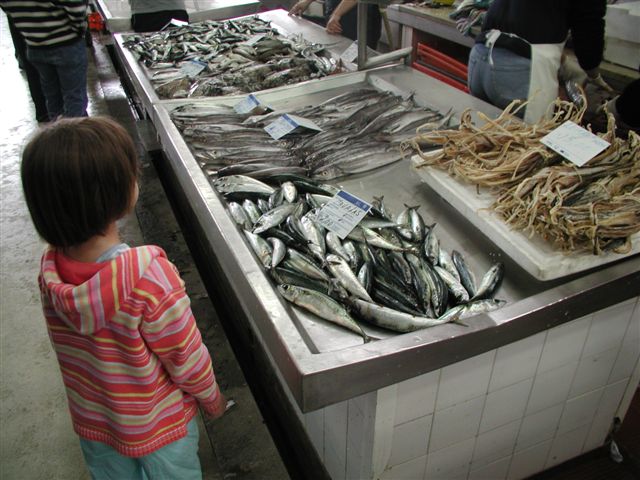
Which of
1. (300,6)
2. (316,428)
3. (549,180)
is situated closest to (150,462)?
(316,428)

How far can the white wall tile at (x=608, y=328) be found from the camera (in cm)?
195

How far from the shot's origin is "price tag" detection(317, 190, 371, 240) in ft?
6.73

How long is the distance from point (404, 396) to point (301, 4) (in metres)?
5.44

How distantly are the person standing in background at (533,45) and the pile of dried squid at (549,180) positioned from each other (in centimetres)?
88

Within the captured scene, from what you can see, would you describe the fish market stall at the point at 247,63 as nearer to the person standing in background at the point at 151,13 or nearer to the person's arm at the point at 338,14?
the person's arm at the point at 338,14

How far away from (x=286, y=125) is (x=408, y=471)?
195 cm

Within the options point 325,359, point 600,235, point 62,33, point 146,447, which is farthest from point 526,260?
point 62,33

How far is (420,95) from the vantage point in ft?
11.0

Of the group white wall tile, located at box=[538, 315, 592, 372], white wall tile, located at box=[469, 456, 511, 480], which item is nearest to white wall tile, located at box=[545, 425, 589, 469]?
white wall tile, located at box=[469, 456, 511, 480]

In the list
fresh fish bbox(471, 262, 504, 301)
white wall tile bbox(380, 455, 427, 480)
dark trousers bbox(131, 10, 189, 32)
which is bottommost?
white wall tile bbox(380, 455, 427, 480)

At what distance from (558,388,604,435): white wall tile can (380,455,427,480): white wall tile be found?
73 centimetres

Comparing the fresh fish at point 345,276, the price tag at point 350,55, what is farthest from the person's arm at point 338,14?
the fresh fish at point 345,276

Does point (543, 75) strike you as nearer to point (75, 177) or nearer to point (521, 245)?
point (521, 245)

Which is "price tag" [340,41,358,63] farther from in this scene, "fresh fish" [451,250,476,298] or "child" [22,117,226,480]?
"child" [22,117,226,480]
